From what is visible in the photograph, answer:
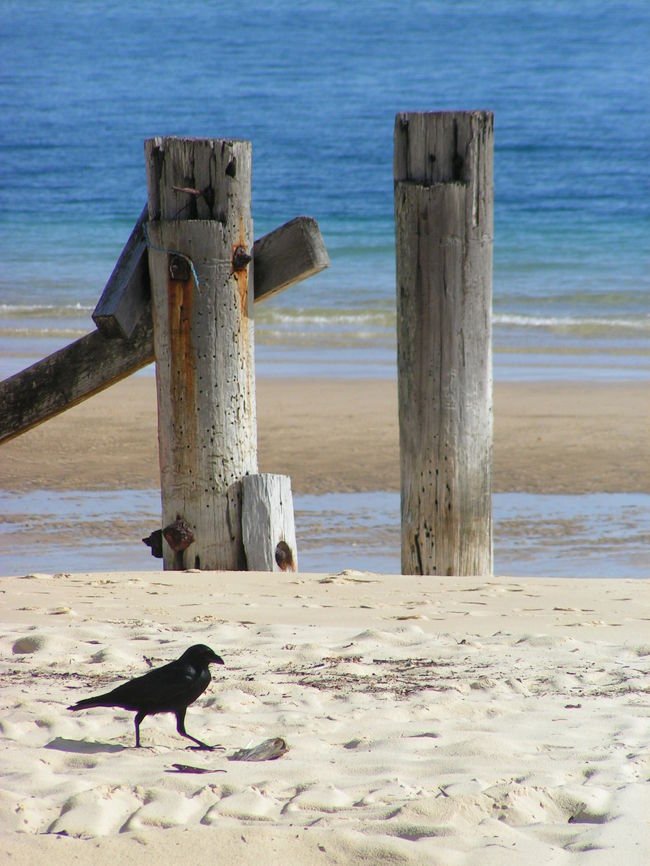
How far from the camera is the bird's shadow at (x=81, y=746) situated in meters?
2.98

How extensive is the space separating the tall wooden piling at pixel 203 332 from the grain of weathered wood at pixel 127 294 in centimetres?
6

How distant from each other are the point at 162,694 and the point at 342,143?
3213 cm

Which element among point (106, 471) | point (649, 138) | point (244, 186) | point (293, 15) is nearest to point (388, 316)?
point (106, 471)

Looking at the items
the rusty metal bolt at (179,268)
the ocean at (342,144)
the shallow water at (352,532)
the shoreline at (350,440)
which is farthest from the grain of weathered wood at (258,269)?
the ocean at (342,144)

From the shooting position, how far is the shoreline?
7820mm

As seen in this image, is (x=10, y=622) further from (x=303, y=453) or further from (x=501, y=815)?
(x=303, y=453)

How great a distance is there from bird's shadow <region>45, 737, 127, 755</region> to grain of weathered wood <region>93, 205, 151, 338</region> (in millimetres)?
1913

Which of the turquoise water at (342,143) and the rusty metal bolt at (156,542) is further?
the turquoise water at (342,143)

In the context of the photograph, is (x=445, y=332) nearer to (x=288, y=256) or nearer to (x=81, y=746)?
(x=288, y=256)

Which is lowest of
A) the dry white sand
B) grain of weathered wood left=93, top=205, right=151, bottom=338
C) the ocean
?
the dry white sand

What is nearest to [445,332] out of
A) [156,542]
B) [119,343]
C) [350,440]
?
[119,343]

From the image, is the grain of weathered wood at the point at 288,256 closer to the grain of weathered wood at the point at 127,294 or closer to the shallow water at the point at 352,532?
the grain of weathered wood at the point at 127,294

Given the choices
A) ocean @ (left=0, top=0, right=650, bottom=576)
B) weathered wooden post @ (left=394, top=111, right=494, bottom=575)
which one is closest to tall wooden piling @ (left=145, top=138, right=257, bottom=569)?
weathered wooden post @ (left=394, top=111, right=494, bottom=575)

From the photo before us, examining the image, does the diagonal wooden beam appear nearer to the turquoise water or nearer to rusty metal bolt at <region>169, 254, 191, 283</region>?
rusty metal bolt at <region>169, 254, 191, 283</region>
